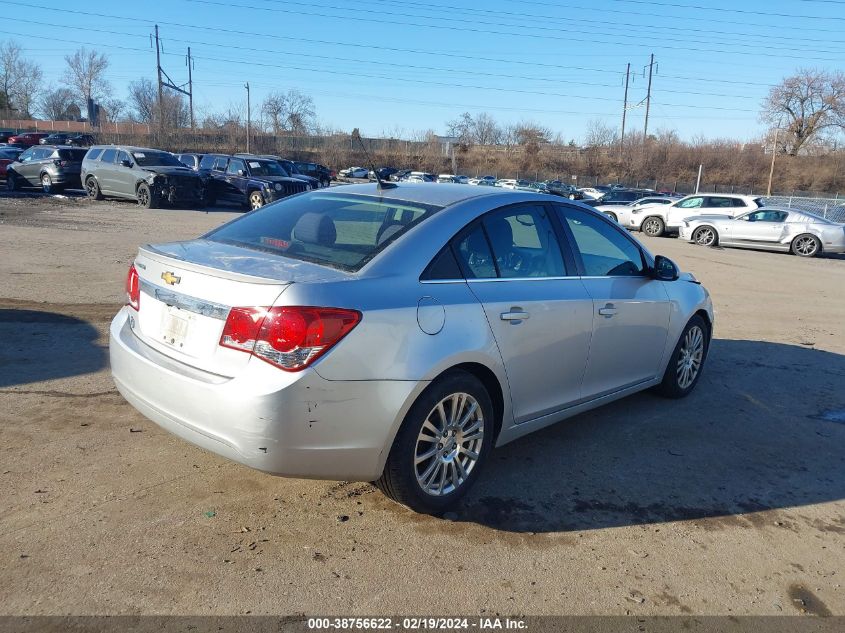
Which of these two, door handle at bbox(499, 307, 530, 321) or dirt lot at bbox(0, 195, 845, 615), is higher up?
door handle at bbox(499, 307, 530, 321)

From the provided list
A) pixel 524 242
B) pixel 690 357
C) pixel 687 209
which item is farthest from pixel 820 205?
pixel 524 242

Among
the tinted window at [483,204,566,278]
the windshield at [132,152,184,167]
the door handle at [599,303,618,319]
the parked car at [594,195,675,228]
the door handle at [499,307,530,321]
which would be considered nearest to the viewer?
the door handle at [499,307,530,321]

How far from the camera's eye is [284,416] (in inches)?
115

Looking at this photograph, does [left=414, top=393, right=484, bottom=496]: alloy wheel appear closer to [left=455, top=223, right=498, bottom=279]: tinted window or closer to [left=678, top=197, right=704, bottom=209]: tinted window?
[left=455, top=223, right=498, bottom=279]: tinted window

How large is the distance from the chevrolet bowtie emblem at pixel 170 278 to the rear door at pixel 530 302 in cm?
145

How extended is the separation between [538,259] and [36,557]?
309 centimetres

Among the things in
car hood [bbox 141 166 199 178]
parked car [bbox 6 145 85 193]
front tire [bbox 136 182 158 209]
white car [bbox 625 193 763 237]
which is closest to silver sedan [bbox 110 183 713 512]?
front tire [bbox 136 182 158 209]

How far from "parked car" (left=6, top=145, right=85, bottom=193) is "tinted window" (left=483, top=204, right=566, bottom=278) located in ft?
78.1

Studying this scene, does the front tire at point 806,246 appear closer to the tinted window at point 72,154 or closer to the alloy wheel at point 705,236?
the alloy wheel at point 705,236

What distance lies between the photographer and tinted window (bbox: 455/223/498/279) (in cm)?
369

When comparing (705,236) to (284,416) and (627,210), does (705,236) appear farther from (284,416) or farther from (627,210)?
(284,416)

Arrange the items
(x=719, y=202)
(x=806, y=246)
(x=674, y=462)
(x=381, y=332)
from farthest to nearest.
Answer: (x=719, y=202) < (x=806, y=246) < (x=674, y=462) < (x=381, y=332)

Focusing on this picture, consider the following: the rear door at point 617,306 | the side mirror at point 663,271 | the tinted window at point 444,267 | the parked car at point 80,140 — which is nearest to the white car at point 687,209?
the side mirror at point 663,271

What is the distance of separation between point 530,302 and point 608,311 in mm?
858
